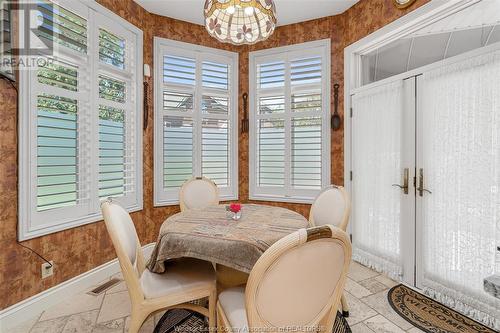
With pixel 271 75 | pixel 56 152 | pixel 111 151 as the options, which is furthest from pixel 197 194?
pixel 271 75

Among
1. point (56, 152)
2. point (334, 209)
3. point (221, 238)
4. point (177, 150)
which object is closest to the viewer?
point (221, 238)

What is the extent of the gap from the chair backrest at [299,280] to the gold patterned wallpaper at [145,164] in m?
2.18

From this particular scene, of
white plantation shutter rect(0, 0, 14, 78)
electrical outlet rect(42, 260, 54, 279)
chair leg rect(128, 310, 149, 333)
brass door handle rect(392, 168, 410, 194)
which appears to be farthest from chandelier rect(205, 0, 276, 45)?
electrical outlet rect(42, 260, 54, 279)

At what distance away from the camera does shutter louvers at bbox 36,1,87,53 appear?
227 cm

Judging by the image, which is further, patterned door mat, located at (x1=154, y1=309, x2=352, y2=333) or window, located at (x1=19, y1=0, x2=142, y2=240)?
window, located at (x1=19, y1=0, x2=142, y2=240)

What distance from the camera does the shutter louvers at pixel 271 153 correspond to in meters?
3.89

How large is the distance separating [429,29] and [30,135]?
3.76 metres

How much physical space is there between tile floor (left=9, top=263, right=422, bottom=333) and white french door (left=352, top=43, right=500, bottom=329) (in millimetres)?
534

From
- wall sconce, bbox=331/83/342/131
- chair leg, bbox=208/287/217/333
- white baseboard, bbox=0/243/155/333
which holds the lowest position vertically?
white baseboard, bbox=0/243/155/333

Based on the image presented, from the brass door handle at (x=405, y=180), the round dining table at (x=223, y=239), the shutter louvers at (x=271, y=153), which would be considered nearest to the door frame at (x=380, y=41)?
the brass door handle at (x=405, y=180)

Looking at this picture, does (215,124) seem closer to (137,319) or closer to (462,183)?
(137,319)

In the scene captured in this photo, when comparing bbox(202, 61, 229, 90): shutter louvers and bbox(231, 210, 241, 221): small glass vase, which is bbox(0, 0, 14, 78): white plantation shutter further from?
bbox(202, 61, 229, 90): shutter louvers

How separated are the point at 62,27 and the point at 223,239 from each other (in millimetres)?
2433

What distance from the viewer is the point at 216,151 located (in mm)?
3951
